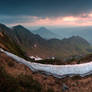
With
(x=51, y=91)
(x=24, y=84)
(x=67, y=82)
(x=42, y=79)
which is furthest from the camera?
(x=67, y=82)

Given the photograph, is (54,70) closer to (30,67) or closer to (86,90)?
(30,67)

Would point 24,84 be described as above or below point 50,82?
above

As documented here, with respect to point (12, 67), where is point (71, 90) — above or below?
below

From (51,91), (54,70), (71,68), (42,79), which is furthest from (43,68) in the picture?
(51,91)

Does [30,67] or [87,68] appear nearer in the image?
[30,67]

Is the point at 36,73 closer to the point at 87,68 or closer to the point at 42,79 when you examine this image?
the point at 42,79

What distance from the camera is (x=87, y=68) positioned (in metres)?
28.6

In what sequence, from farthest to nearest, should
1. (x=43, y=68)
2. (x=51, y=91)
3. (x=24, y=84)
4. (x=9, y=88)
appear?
(x=43, y=68) < (x=51, y=91) < (x=24, y=84) < (x=9, y=88)

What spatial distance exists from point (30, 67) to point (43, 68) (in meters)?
2.52

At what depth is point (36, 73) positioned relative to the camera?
24156mm

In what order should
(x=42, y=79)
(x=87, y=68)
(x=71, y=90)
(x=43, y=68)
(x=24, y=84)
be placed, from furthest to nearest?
(x=87, y=68)
(x=43, y=68)
(x=42, y=79)
(x=71, y=90)
(x=24, y=84)

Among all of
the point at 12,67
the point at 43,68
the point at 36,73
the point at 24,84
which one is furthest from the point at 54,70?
the point at 24,84

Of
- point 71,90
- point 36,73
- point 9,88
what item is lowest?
point 71,90

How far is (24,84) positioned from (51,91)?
4.23m
